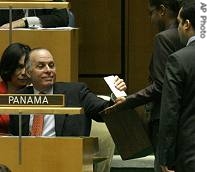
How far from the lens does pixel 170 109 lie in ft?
18.7

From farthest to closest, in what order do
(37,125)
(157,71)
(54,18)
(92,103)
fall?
(54,18)
(92,103)
(37,125)
(157,71)

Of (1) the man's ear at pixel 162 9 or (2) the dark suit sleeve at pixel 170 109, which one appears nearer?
(2) the dark suit sleeve at pixel 170 109

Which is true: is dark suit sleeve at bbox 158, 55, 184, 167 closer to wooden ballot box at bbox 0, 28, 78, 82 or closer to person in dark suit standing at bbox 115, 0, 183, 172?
person in dark suit standing at bbox 115, 0, 183, 172

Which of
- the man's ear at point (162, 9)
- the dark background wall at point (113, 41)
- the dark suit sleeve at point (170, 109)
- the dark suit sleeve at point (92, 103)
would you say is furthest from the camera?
the dark background wall at point (113, 41)

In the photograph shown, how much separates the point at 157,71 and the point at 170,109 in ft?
2.36

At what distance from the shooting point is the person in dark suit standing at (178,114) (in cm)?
570

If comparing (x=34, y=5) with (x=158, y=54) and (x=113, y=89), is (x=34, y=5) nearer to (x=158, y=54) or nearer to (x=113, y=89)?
(x=113, y=89)

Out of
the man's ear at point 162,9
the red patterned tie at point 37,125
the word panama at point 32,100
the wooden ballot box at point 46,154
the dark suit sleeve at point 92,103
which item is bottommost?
the wooden ballot box at point 46,154

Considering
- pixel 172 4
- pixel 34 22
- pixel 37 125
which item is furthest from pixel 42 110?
pixel 34 22

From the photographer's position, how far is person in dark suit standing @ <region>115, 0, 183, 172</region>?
6.38m

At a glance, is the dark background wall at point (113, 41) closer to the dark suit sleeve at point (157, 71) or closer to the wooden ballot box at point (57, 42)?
the wooden ballot box at point (57, 42)

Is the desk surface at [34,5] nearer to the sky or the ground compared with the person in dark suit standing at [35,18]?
nearer to the sky

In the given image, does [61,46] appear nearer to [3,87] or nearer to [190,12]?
[3,87]

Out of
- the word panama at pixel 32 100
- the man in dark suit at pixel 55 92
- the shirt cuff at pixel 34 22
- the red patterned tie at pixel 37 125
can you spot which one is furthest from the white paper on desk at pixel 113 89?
the shirt cuff at pixel 34 22
